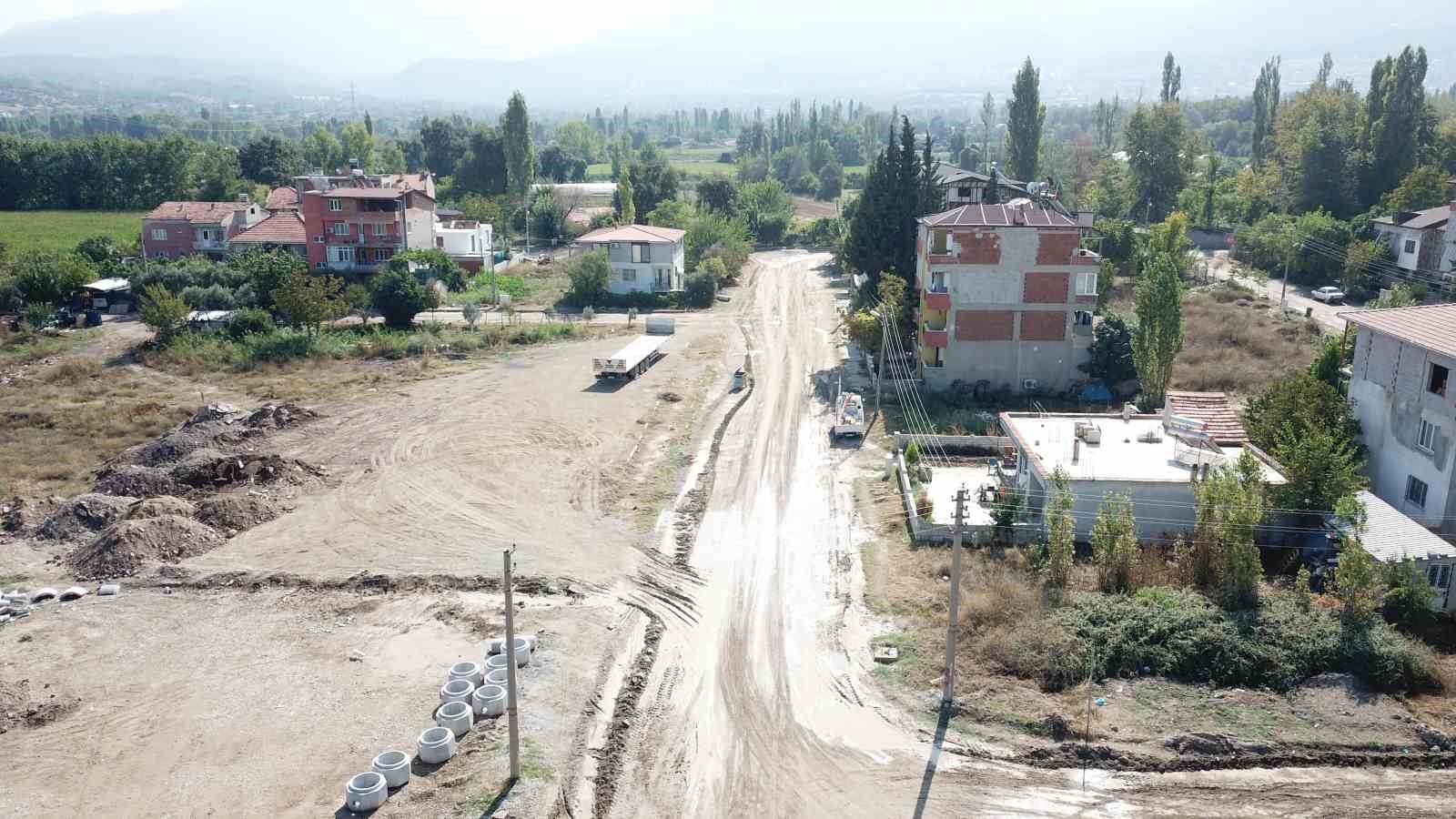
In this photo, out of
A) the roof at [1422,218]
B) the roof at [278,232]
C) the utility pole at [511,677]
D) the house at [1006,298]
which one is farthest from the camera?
the roof at [278,232]

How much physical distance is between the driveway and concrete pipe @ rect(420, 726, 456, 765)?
162 feet

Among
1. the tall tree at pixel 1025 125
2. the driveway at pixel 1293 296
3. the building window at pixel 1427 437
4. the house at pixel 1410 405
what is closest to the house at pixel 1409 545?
the house at pixel 1410 405

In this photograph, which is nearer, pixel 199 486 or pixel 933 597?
pixel 933 597

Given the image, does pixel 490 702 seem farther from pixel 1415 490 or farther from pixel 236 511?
pixel 1415 490

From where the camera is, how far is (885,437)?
131ft

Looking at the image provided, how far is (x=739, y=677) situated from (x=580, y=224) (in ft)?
269

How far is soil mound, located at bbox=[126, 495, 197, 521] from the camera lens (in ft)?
101

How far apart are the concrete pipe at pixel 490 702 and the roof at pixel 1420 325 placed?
84.4ft

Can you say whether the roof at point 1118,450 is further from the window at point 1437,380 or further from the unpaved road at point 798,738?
the unpaved road at point 798,738

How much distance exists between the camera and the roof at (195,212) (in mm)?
77000

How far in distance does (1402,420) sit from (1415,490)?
2162mm

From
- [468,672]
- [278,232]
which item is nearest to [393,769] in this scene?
[468,672]

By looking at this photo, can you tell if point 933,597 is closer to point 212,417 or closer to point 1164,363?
point 1164,363

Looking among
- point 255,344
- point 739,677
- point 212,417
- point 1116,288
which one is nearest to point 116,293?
point 255,344
